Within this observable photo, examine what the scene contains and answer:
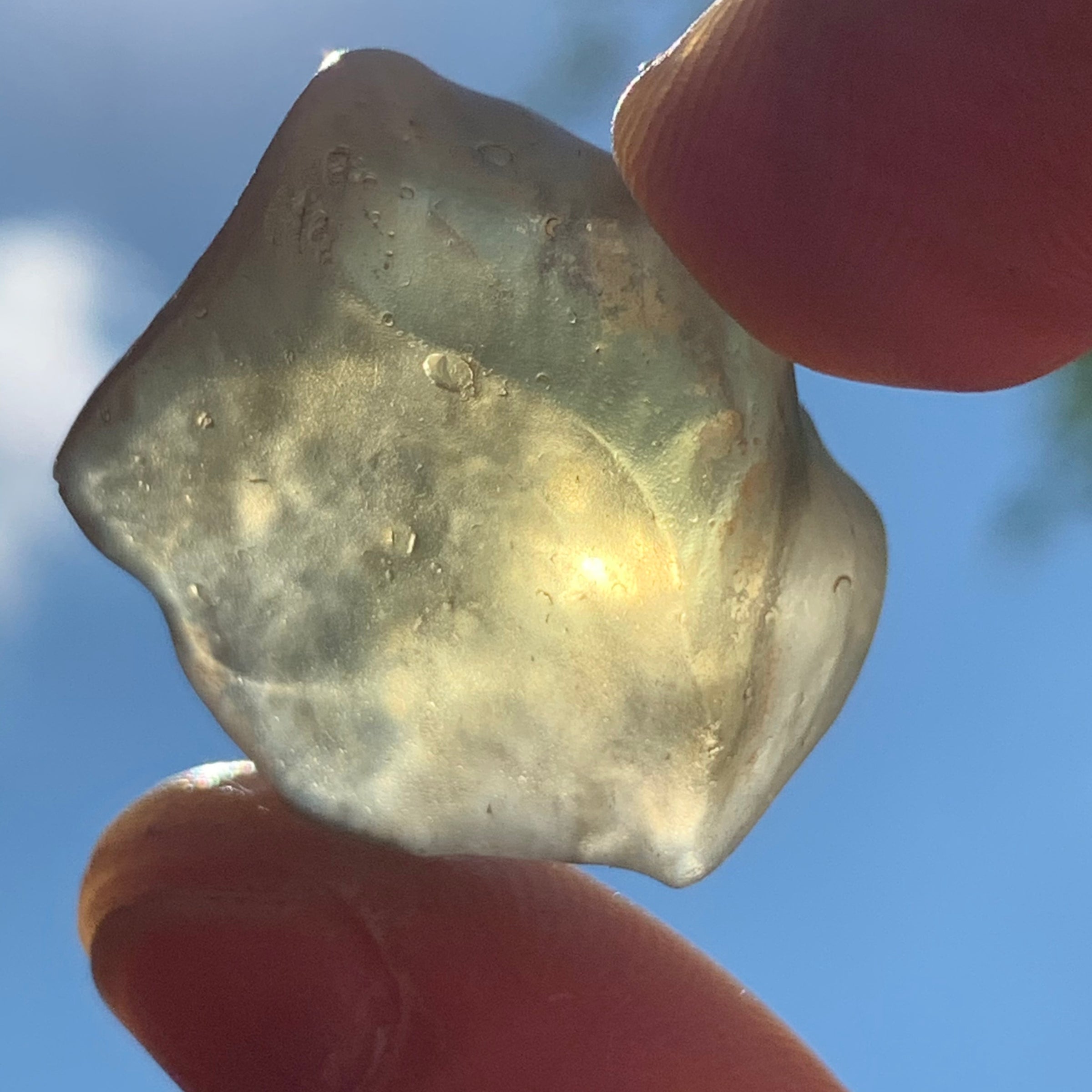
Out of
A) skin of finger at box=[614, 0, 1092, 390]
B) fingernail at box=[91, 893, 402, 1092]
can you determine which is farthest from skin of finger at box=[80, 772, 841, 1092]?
skin of finger at box=[614, 0, 1092, 390]

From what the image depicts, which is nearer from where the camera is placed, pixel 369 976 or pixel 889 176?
pixel 889 176

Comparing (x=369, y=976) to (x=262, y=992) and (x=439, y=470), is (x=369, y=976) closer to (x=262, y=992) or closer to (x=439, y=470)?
(x=262, y=992)

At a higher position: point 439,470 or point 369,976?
point 439,470

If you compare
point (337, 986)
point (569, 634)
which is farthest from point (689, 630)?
point (337, 986)

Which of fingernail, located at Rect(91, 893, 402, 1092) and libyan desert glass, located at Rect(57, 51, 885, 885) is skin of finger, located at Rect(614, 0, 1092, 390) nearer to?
libyan desert glass, located at Rect(57, 51, 885, 885)

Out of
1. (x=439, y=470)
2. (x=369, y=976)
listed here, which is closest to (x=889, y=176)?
(x=439, y=470)
